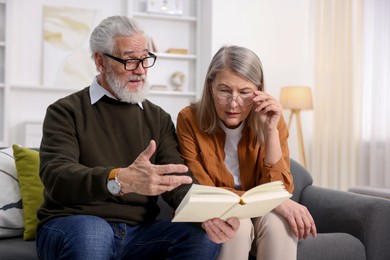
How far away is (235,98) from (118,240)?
2.12 ft

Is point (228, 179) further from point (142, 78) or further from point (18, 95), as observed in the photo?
point (18, 95)

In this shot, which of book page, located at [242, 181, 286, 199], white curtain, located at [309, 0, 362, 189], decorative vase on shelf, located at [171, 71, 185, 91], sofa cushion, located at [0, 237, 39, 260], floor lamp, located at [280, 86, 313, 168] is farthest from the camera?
decorative vase on shelf, located at [171, 71, 185, 91]

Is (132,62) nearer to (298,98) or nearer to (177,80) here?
(298,98)

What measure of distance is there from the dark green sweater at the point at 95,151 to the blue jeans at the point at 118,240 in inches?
2.2

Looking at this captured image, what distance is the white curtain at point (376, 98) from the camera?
4.67 metres

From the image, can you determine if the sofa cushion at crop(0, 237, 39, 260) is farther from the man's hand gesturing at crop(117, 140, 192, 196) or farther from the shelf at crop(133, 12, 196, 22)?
the shelf at crop(133, 12, 196, 22)

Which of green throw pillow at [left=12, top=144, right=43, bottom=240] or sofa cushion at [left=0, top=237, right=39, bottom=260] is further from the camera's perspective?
green throw pillow at [left=12, top=144, right=43, bottom=240]

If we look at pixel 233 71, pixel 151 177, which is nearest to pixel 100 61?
pixel 233 71

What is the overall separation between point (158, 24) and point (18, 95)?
1526mm

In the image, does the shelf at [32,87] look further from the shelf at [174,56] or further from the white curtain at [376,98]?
the white curtain at [376,98]

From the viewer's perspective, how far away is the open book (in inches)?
61.3

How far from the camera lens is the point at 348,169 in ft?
16.6

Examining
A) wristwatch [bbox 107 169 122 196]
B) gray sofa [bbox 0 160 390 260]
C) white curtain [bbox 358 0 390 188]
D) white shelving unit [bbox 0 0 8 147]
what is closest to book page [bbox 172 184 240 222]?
wristwatch [bbox 107 169 122 196]

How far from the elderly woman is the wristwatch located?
48cm
